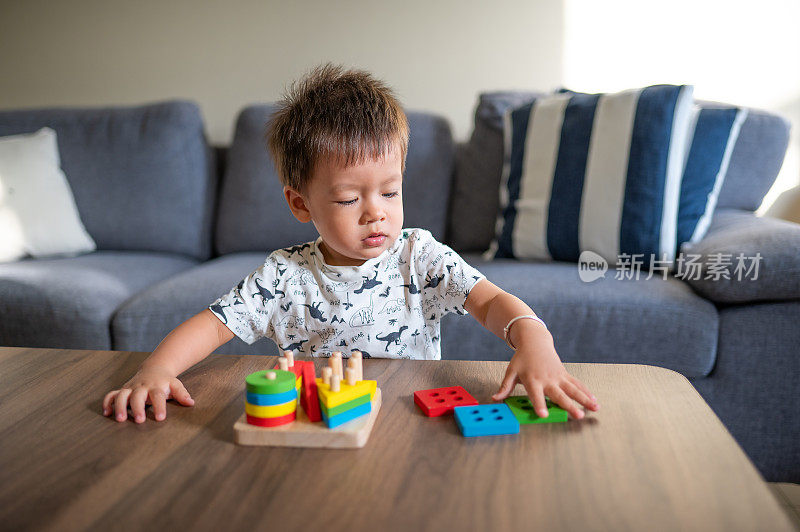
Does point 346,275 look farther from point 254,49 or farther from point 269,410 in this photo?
point 254,49

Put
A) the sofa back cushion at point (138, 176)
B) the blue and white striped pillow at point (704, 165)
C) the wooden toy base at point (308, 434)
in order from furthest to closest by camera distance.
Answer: the sofa back cushion at point (138, 176) → the blue and white striped pillow at point (704, 165) → the wooden toy base at point (308, 434)

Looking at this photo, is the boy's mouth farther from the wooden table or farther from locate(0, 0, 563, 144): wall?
locate(0, 0, 563, 144): wall

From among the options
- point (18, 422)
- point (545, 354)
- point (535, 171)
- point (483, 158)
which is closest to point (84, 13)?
point (483, 158)

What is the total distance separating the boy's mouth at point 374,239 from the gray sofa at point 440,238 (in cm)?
61

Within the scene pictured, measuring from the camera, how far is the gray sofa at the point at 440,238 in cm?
139

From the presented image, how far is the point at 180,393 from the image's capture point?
2.36 feet

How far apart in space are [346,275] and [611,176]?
95 centimetres

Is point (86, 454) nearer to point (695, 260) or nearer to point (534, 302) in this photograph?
point (534, 302)

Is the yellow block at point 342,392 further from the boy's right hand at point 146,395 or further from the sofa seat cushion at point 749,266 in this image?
the sofa seat cushion at point 749,266

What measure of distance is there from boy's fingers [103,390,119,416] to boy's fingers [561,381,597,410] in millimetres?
514

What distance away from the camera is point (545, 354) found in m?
0.71

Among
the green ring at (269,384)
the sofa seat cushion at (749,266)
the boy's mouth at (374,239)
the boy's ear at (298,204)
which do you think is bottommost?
the sofa seat cushion at (749,266)

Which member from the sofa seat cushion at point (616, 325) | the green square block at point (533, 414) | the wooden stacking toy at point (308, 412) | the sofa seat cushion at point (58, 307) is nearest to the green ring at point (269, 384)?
the wooden stacking toy at point (308, 412)

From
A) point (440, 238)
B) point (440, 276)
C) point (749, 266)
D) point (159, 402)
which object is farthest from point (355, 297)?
point (440, 238)
